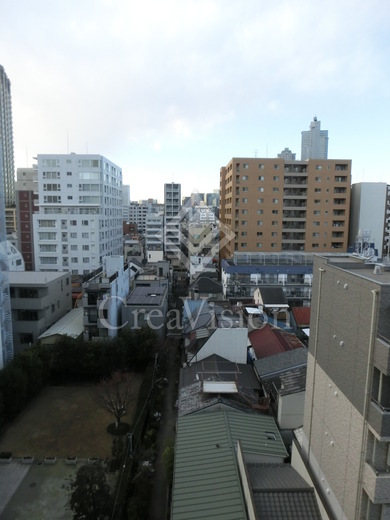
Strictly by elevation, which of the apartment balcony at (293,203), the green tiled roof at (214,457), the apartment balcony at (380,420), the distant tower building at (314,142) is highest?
the distant tower building at (314,142)

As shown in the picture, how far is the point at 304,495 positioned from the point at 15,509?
9.23m

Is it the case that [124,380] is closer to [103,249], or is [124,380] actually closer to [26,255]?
[103,249]

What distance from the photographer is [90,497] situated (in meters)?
10.1

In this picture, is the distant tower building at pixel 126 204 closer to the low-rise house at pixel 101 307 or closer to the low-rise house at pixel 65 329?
the low-rise house at pixel 65 329

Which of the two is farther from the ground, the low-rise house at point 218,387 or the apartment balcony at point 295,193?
the apartment balcony at point 295,193

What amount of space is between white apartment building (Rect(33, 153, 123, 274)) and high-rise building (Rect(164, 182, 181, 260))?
615 inches

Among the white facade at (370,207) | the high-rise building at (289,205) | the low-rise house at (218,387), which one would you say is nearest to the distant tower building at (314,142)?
the white facade at (370,207)

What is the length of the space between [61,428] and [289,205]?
103 feet

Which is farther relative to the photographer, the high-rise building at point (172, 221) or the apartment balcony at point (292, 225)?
the high-rise building at point (172, 221)

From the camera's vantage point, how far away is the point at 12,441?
14.8m

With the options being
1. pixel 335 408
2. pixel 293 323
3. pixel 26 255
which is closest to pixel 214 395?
pixel 335 408

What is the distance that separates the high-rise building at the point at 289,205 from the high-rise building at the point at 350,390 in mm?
29926

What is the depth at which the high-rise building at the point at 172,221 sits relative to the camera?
5950 centimetres

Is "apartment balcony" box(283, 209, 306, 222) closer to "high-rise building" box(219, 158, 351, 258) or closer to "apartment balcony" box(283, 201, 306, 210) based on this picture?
"high-rise building" box(219, 158, 351, 258)
